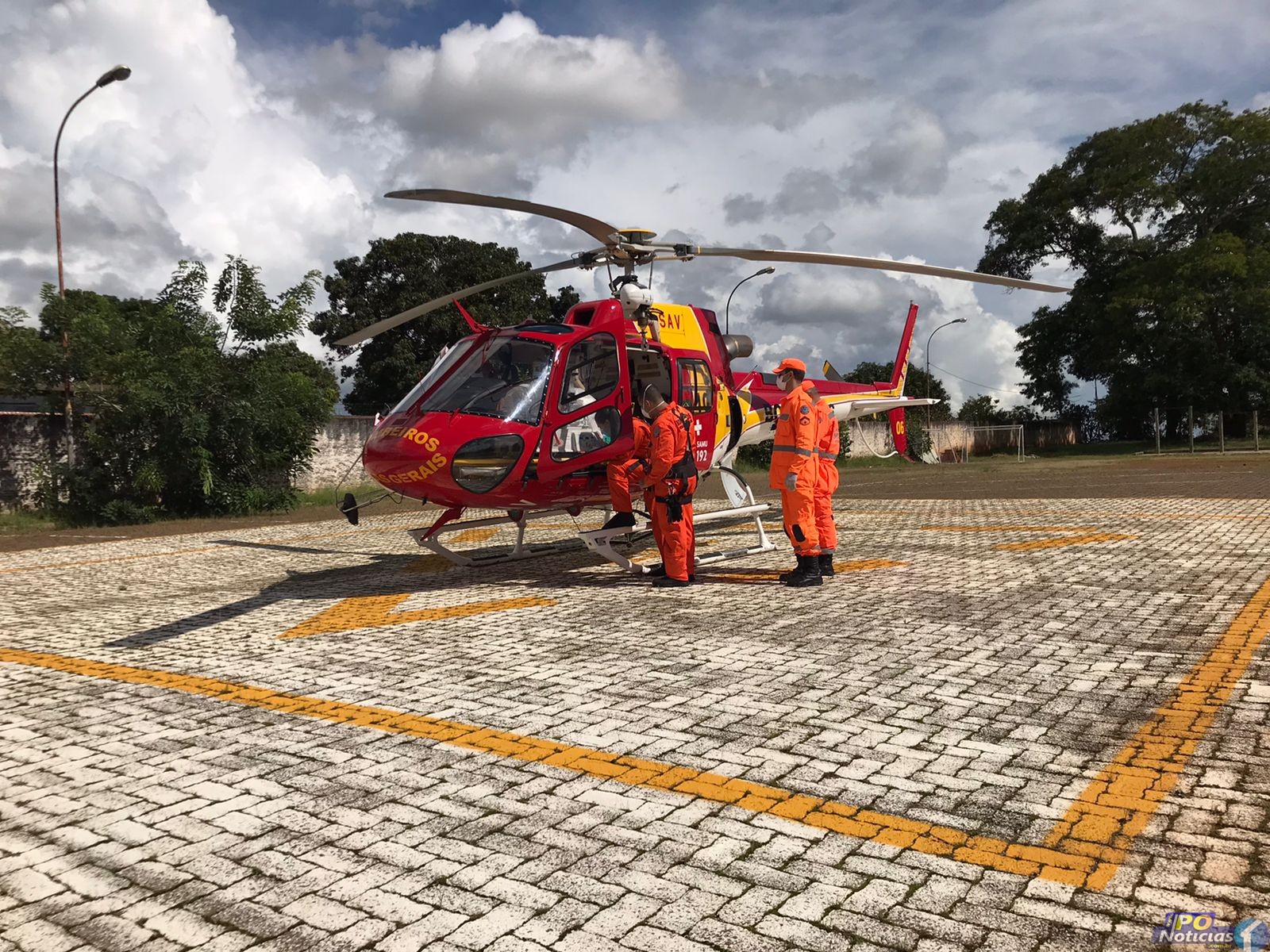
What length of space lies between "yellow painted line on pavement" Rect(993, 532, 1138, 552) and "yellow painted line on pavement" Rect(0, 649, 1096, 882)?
24.4ft

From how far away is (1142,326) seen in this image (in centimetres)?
4109

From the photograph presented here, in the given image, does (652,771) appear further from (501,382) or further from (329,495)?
(329,495)

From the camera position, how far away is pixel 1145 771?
367 centimetres

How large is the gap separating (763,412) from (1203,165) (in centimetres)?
4021

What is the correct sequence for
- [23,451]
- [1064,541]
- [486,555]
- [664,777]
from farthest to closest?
1. [23,451]
2. [486,555]
3. [1064,541]
4. [664,777]

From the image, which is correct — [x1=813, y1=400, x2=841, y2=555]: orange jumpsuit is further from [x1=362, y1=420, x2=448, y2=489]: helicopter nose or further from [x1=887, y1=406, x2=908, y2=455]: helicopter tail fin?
[x1=887, y1=406, x2=908, y2=455]: helicopter tail fin

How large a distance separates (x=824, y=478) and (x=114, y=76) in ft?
55.8

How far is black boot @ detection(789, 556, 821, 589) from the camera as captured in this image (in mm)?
8211

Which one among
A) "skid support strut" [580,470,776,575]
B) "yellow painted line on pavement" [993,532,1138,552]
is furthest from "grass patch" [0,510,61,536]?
"yellow painted line on pavement" [993,532,1138,552]

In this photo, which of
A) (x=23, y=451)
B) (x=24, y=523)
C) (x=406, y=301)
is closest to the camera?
(x=24, y=523)

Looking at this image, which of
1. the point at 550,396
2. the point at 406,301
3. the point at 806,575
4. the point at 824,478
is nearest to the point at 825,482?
the point at 824,478

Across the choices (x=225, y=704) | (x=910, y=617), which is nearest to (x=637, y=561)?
(x=910, y=617)

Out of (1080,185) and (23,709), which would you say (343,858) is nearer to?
(23,709)

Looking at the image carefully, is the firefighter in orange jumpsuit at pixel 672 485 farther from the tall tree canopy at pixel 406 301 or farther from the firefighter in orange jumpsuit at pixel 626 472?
the tall tree canopy at pixel 406 301
